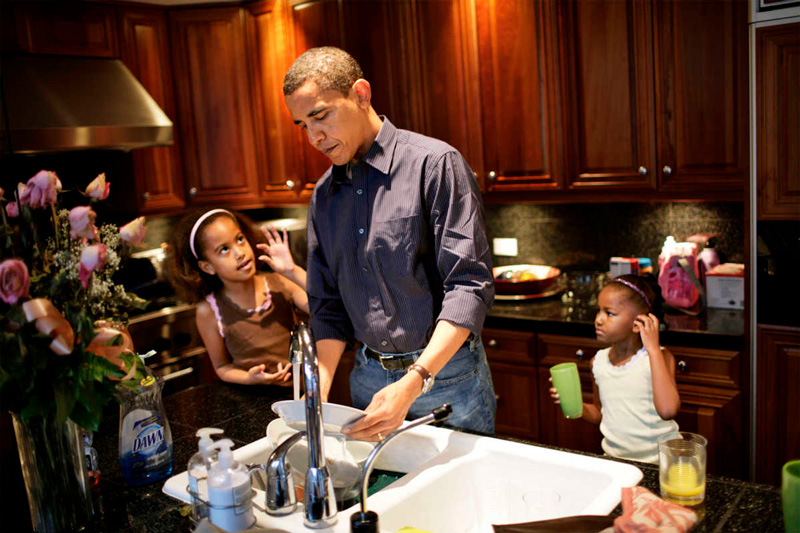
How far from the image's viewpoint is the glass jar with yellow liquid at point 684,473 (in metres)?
1.17

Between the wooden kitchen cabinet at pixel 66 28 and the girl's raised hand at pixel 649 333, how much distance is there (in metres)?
2.73

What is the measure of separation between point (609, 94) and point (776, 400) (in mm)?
1238

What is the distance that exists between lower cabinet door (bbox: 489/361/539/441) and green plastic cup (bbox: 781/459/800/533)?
1880 mm

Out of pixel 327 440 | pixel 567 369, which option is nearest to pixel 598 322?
pixel 567 369

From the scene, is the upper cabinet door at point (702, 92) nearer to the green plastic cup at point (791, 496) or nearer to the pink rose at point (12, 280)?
the green plastic cup at point (791, 496)

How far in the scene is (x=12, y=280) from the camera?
42.3 inches

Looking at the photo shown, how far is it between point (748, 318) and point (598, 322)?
63 cm

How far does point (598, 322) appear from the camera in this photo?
213 cm

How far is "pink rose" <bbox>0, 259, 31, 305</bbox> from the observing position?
1.07 m

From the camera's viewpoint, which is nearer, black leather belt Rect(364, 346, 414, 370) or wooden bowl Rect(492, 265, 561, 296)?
black leather belt Rect(364, 346, 414, 370)

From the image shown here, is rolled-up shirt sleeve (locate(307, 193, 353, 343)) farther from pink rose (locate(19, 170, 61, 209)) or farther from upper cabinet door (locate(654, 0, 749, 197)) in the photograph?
upper cabinet door (locate(654, 0, 749, 197))

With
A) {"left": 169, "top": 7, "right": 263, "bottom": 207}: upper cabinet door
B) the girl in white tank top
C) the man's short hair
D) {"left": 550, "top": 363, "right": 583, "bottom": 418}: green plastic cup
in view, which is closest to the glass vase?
the man's short hair

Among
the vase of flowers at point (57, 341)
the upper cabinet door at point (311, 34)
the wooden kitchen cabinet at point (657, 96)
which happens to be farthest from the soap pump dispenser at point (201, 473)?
the upper cabinet door at point (311, 34)

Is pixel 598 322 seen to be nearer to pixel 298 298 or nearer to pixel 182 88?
pixel 298 298
